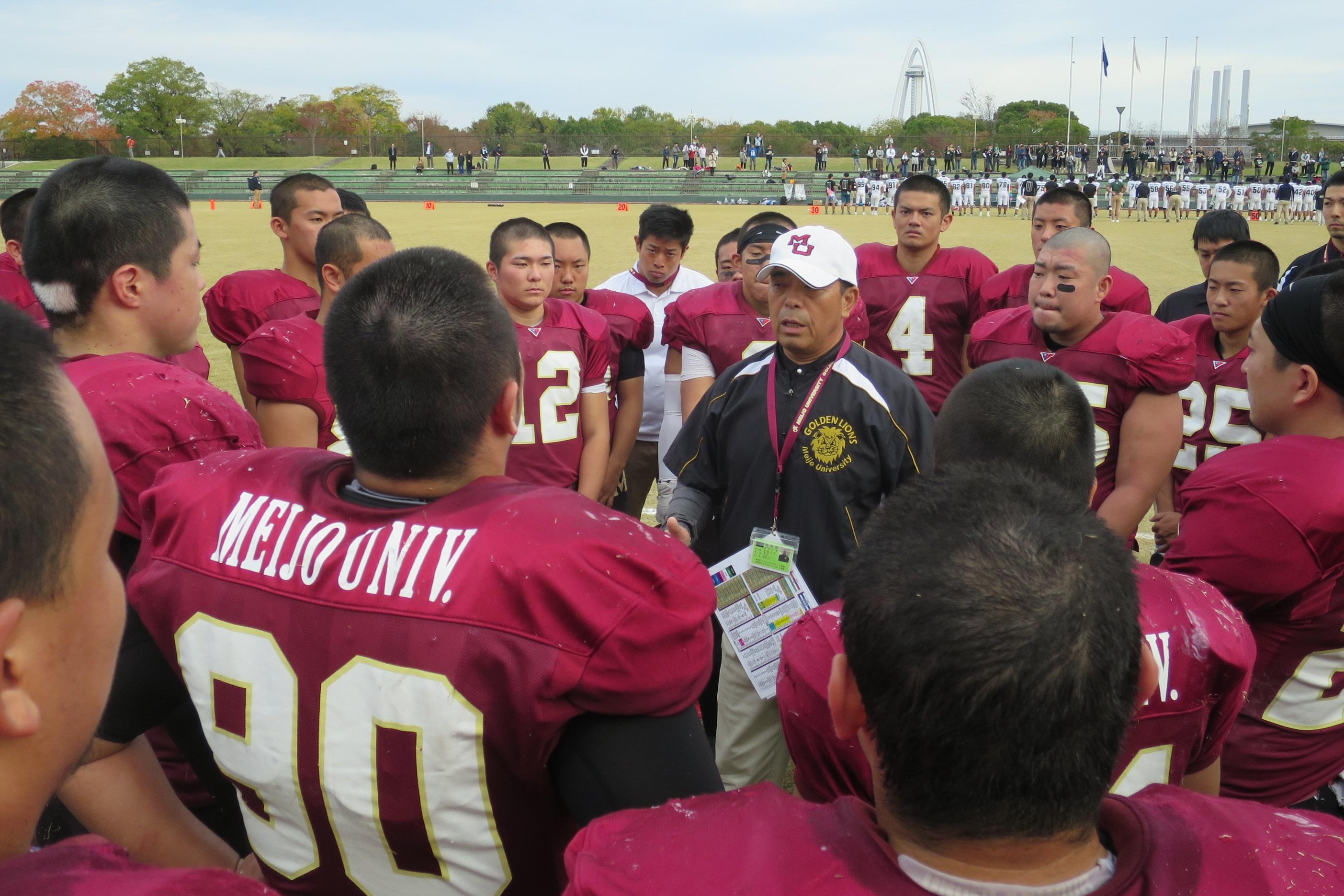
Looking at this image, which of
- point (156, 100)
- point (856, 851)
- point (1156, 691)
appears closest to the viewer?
point (856, 851)

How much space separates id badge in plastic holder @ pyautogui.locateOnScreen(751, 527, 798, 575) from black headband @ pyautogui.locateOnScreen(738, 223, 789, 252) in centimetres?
222

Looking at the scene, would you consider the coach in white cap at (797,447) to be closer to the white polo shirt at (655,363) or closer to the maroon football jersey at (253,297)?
the white polo shirt at (655,363)

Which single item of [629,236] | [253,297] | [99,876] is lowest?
[99,876]

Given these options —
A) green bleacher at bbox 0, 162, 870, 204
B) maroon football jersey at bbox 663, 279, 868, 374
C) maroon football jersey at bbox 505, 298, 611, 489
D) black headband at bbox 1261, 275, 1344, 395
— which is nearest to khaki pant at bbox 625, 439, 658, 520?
maroon football jersey at bbox 663, 279, 868, 374

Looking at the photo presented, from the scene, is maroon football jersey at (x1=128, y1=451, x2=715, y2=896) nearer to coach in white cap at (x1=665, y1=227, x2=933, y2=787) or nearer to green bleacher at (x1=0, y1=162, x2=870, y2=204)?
coach in white cap at (x1=665, y1=227, x2=933, y2=787)

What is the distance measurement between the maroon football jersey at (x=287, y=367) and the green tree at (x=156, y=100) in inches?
3775

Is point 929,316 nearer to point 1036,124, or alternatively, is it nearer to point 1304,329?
point 1304,329

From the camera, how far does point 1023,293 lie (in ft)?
18.3

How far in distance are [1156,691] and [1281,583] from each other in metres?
0.77

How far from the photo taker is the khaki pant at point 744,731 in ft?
11.3

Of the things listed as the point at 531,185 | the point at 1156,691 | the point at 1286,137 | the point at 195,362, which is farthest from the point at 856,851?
the point at 1286,137

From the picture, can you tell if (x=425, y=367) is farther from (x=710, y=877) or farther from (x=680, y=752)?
(x=710, y=877)

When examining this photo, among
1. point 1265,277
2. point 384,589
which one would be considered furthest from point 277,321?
point 1265,277

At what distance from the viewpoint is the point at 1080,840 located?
1.16 m
